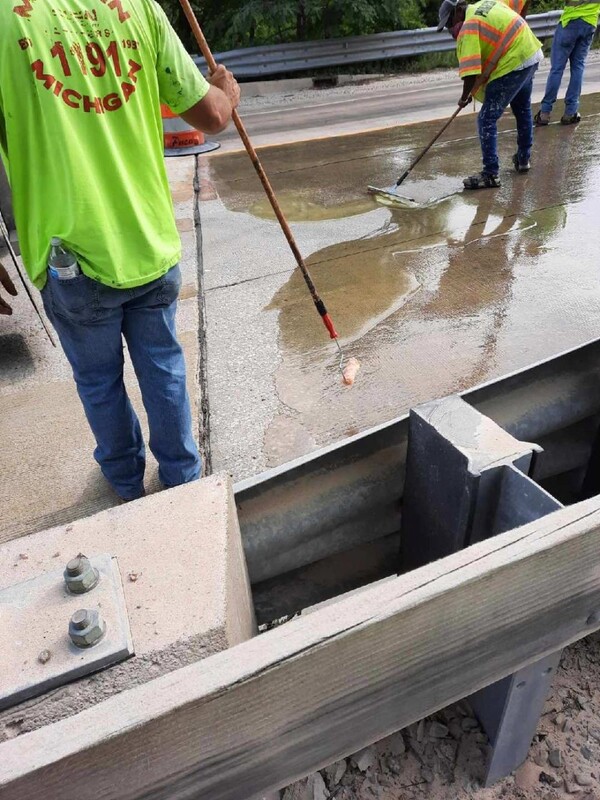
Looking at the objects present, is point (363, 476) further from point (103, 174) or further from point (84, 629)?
point (103, 174)

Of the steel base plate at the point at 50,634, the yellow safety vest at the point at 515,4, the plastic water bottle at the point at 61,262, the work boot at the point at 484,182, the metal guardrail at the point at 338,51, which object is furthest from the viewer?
the metal guardrail at the point at 338,51

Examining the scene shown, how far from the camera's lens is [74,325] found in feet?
6.84

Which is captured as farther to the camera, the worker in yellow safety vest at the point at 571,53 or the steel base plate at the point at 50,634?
the worker in yellow safety vest at the point at 571,53

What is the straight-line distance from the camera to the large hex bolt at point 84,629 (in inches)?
52.1

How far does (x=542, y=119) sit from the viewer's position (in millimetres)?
8039

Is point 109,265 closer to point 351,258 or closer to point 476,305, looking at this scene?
point 476,305

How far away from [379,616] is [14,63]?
1691mm

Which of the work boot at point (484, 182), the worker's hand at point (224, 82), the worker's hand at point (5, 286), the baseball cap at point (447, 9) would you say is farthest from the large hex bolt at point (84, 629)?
the baseball cap at point (447, 9)

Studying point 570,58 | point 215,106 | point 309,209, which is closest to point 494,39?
point 309,209

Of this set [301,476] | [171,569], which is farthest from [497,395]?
[171,569]

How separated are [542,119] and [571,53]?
0.97m

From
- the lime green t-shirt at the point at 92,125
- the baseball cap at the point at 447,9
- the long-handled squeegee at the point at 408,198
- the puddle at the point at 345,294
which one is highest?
the baseball cap at the point at 447,9

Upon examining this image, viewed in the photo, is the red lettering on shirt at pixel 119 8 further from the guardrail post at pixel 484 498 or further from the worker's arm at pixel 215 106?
the guardrail post at pixel 484 498

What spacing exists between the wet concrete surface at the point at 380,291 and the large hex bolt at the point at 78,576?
119 cm
